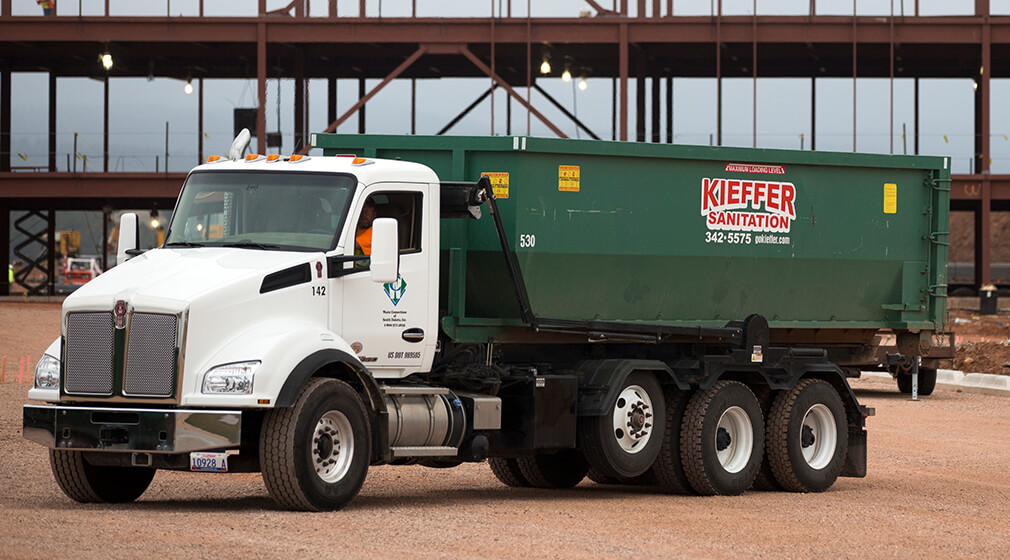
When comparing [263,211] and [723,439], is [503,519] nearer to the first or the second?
[263,211]

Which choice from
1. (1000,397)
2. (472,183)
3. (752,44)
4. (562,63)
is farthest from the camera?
(562,63)

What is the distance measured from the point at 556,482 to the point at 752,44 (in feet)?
117

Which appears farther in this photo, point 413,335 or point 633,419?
point 633,419

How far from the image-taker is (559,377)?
532 inches

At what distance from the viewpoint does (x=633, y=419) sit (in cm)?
1399

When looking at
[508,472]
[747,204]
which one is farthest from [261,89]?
[747,204]

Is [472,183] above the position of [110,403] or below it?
above

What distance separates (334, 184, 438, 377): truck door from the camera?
480 inches

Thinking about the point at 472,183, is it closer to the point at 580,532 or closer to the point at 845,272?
the point at 580,532

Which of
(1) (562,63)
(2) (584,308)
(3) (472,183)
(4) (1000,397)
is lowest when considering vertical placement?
(4) (1000,397)

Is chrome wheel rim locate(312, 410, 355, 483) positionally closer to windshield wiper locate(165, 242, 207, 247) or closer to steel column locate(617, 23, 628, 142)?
windshield wiper locate(165, 242, 207, 247)

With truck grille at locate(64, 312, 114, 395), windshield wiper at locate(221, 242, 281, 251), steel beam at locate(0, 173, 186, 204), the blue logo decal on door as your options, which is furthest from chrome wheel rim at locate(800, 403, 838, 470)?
steel beam at locate(0, 173, 186, 204)

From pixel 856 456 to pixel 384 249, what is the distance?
6.65m

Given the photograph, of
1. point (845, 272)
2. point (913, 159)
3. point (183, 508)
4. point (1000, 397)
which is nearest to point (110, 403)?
point (183, 508)
